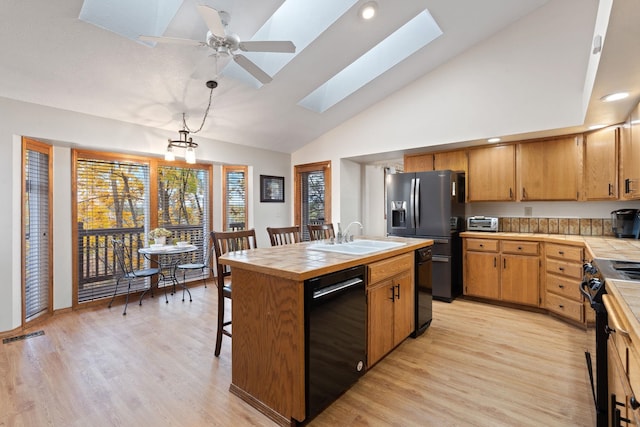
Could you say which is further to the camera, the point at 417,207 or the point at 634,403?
the point at 417,207

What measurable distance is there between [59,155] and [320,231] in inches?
127

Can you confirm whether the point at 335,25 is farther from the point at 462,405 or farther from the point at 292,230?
the point at 462,405

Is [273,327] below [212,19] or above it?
below

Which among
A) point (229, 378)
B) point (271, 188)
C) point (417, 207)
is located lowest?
point (229, 378)

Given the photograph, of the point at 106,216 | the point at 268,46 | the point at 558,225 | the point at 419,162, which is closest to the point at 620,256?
the point at 558,225

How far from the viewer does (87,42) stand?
2.49 m

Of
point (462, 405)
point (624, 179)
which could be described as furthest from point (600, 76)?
point (462, 405)

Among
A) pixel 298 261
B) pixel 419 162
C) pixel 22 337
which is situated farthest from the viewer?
pixel 419 162

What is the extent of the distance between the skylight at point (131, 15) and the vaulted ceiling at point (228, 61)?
5cm

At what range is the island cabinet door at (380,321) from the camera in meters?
2.15

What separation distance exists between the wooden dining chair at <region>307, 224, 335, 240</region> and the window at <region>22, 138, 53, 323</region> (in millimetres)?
2960

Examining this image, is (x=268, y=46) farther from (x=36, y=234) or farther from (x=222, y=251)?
(x=36, y=234)

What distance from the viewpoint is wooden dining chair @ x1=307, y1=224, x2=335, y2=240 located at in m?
3.43

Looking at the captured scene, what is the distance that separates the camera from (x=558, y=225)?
378 centimetres
